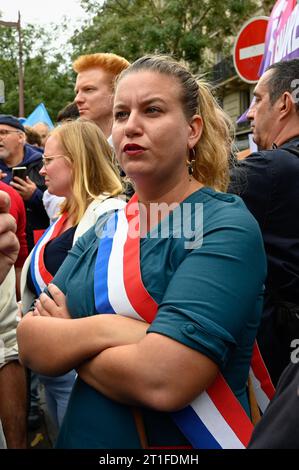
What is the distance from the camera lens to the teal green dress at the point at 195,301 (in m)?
1.56

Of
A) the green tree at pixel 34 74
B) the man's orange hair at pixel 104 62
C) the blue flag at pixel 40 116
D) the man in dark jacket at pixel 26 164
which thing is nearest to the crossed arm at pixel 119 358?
the man's orange hair at pixel 104 62

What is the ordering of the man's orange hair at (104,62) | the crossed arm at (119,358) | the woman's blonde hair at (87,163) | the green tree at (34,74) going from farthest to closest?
1. the green tree at (34,74)
2. the man's orange hair at (104,62)
3. the woman's blonde hair at (87,163)
4. the crossed arm at (119,358)

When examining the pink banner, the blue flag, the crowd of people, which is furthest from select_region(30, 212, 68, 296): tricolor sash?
the blue flag

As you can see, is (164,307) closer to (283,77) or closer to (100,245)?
(100,245)

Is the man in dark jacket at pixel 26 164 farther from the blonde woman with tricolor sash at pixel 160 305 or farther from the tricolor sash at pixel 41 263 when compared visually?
the blonde woman with tricolor sash at pixel 160 305

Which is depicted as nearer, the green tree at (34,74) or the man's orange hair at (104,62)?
the man's orange hair at (104,62)

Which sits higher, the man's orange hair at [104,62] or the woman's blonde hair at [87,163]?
the man's orange hair at [104,62]

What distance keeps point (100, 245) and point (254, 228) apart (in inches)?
19.2

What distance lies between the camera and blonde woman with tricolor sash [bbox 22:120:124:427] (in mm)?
2996

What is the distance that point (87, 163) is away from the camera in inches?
126

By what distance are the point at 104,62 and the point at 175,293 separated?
2.88 metres

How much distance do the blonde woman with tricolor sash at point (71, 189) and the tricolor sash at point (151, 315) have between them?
1154 millimetres

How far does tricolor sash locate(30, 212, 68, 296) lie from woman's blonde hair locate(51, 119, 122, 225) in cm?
11

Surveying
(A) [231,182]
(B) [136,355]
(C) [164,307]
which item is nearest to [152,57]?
(A) [231,182]
